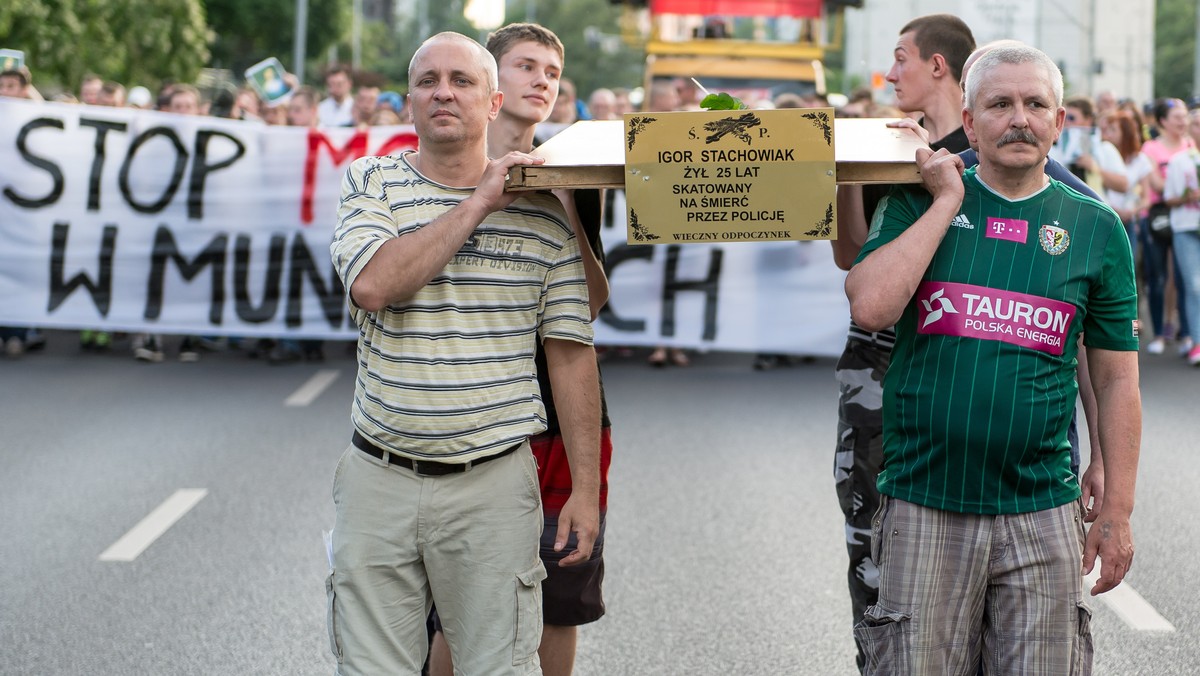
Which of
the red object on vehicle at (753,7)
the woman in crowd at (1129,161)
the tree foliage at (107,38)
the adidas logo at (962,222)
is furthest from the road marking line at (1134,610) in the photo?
→ the tree foliage at (107,38)

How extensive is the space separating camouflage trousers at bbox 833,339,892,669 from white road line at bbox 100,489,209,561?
326 cm

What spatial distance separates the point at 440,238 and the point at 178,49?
103 ft

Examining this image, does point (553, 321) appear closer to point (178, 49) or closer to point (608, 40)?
point (178, 49)

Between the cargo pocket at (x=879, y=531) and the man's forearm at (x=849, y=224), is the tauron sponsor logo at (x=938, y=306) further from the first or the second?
the man's forearm at (x=849, y=224)

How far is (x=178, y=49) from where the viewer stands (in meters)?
32.9

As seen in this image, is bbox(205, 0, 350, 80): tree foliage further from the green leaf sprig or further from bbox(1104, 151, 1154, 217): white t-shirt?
the green leaf sprig

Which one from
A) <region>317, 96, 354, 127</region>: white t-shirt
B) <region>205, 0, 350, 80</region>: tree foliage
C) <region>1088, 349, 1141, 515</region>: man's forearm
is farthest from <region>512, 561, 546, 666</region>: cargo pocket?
<region>205, 0, 350, 80</region>: tree foliage

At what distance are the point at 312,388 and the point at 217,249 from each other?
2.06 meters

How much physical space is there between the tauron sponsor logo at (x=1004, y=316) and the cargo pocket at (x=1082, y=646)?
22.5 inches

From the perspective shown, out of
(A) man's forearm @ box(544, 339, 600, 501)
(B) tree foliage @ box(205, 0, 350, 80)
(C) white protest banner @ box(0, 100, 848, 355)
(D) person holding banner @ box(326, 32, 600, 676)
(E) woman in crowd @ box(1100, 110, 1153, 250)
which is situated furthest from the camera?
(B) tree foliage @ box(205, 0, 350, 80)

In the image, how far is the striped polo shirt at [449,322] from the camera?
11.1ft

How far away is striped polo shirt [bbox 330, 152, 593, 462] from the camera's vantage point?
11.1ft

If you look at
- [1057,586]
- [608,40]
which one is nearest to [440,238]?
[1057,586]

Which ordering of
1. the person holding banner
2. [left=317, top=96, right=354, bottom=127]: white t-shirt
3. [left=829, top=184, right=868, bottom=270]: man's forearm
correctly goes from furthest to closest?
[left=317, top=96, right=354, bottom=127]: white t-shirt < [left=829, top=184, right=868, bottom=270]: man's forearm < the person holding banner
